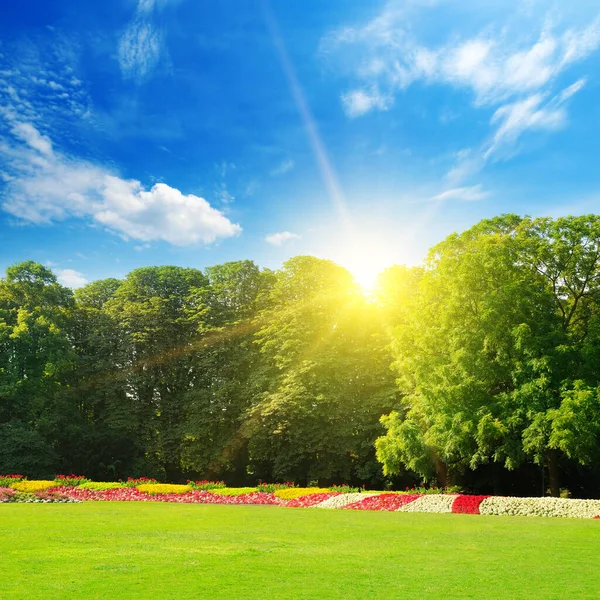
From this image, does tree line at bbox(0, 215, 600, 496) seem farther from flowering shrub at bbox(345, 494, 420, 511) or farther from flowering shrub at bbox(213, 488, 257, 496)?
flowering shrub at bbox(213, 488, 257, 496)

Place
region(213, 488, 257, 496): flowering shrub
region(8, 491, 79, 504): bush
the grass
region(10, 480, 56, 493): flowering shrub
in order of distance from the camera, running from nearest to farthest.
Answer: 1. the grass
2. region(8, 491, 79, 504): bush
3. region(213, 488, 257, 496): flowering shrub
4. region(10, 480, 56, 493): flowering shrub

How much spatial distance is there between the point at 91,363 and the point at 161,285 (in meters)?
7.05

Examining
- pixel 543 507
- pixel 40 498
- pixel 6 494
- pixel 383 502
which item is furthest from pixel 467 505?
pixel 6 494

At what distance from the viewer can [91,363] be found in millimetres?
39250

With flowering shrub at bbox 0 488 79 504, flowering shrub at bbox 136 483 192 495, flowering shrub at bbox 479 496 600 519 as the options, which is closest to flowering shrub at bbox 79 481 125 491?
flowering shrub at bbox 136 483 192 495

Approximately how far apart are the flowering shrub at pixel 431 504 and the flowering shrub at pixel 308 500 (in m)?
3.55

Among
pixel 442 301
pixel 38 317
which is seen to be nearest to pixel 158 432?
pixel 38 317

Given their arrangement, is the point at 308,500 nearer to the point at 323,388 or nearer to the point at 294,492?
the point at 294,492

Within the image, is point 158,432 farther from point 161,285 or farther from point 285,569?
point 285,569

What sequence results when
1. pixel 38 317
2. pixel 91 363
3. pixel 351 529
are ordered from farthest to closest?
pixel 91 363
pixel 38 317
pixel 351 529

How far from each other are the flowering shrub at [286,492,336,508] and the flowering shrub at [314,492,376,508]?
0.85 feet

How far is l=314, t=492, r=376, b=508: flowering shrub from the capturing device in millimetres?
21266

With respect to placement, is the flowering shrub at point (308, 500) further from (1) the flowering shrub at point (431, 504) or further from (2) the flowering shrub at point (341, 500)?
(1) the flowering shrub at point (431, 504)

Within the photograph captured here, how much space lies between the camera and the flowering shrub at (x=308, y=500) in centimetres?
2180
